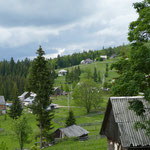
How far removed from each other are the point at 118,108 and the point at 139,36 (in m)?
6.54

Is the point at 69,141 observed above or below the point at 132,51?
below

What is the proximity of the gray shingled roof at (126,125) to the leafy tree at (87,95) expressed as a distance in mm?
54000

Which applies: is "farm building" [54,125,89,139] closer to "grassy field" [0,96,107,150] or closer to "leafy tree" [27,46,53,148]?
"grassy field" [0,96,107,150]

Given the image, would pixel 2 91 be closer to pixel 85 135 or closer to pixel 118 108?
pixel 85 135

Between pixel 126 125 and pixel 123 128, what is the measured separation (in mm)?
389

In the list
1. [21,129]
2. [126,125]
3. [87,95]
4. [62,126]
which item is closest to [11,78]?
[87,95]

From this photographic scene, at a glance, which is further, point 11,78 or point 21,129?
point 11,78

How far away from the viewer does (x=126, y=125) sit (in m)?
16.3

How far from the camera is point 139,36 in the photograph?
46.0 feet

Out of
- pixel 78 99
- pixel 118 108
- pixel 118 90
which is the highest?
pixel 118 90

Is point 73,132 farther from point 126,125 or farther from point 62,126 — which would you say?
point 126,125

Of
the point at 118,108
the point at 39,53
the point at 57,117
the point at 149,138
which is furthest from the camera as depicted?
the point at 57,117

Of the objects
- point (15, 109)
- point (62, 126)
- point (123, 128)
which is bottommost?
point (62, 126)

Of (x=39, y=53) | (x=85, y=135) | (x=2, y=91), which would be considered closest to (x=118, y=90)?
(x=39, y=53)
